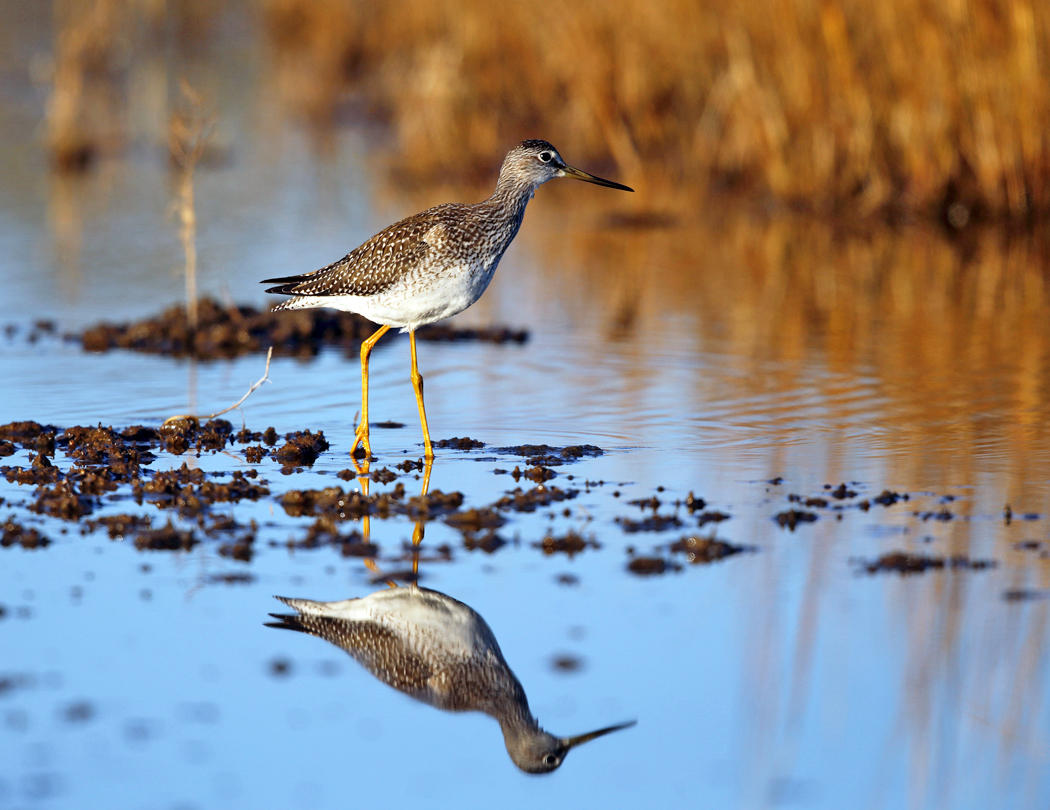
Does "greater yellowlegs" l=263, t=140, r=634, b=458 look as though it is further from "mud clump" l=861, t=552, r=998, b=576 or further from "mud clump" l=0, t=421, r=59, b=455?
"mud clump" l=861, t=552, r=998, b=576

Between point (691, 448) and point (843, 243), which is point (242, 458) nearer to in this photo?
point (691, 448)

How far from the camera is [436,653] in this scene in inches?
221

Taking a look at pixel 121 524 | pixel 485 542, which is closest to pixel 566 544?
pixel 485 542

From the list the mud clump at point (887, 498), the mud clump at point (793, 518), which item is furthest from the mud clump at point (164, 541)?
the mud clump at point (887, 498)

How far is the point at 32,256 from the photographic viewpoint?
15.2 metres

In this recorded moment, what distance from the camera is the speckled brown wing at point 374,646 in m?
5.45

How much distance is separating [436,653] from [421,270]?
10.4 feet

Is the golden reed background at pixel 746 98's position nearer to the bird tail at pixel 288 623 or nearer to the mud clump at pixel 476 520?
the mud clump at pixel 476 520

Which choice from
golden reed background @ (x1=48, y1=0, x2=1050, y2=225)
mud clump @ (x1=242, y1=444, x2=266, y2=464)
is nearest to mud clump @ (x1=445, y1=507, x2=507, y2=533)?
mud clump @ (x1=242, y1=444, x2=266, y2=464)

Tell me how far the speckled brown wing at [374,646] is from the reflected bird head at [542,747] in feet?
1.84

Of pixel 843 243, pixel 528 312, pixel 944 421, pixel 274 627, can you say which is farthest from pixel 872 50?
pixel 274 627

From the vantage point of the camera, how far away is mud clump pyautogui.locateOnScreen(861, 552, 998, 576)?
610 centimetres

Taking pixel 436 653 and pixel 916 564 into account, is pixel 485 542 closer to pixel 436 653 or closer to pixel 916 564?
pixel 436 653

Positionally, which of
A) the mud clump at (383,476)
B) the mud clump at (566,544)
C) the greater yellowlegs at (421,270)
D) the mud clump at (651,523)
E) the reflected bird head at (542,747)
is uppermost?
the greater yellowlegs at (421,270)
